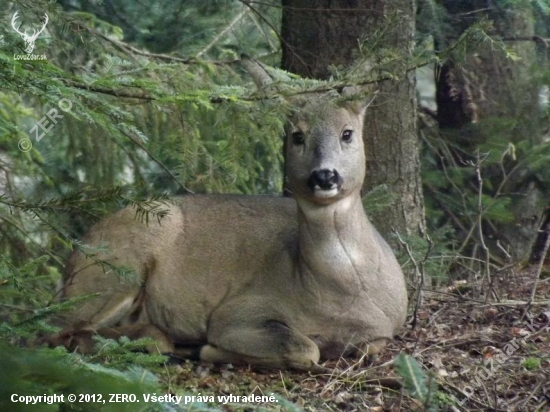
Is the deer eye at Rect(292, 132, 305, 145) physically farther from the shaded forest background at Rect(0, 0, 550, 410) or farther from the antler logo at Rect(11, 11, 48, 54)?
the antler logo at Rect(11, 11, 48, 54)

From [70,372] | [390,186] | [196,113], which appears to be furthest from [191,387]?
[70,372]

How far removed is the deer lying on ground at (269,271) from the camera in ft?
22.8

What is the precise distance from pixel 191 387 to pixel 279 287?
3.66 ft

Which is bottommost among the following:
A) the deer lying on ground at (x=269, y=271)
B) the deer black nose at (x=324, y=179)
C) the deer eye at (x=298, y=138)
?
the deer lying on ground at (x=269, y=271)

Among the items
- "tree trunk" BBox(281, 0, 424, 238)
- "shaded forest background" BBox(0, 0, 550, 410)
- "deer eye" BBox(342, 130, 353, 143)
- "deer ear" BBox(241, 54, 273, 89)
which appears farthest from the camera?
"tree trunk" BBox(281, 0, 424, 238)

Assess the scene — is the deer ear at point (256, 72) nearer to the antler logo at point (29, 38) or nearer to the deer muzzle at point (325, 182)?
the deer muzzle at point (325, 182)

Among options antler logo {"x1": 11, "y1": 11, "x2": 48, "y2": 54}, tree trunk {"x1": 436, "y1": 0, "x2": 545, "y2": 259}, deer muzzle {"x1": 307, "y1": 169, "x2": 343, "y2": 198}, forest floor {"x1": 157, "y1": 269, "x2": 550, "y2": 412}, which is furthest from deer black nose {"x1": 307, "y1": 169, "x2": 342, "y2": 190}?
tree trunk {"x1": 436, "y1": 0, "x2": 545, "y2": 259}

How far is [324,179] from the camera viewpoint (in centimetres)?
673

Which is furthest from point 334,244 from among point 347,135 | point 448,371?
point 448,371

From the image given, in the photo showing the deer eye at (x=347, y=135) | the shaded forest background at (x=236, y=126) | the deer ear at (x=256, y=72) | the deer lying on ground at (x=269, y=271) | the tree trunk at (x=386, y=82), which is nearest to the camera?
the shaded forest background at (x=236, y=126)

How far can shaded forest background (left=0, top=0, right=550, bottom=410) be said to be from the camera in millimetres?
5418

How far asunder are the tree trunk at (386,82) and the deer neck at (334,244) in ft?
4.99

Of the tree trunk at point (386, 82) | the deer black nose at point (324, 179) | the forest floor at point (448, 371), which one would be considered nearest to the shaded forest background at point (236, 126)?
the tree trunk at point (386, 82)

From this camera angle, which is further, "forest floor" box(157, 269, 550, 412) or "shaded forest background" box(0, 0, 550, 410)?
"forest floor" box(157, 269, 550, 412)
